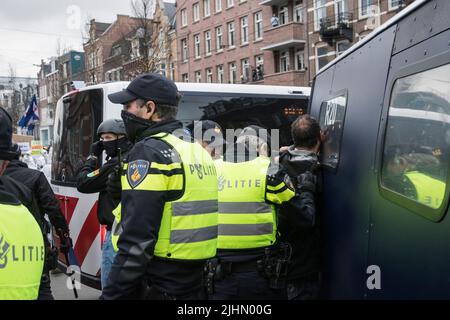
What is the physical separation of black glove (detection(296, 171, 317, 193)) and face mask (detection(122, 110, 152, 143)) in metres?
1.34

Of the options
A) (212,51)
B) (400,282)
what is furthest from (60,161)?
(212,51)

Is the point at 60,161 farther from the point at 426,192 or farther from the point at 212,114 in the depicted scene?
the point at 426,192

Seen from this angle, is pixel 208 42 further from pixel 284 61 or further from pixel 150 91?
pixel 150 91

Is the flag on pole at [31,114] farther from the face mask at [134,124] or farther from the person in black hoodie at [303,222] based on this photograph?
the face mask at [134,124]

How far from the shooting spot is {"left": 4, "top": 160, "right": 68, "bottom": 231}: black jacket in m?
4.17

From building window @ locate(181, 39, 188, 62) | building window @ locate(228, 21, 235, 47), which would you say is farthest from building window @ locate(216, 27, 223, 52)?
building window @ locate(181, 39, 188, 62)

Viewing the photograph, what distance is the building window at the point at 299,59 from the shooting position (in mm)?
33144

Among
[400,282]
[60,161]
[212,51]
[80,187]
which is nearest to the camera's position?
[400,282]

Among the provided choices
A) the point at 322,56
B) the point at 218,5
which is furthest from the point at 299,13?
the point at 218,5

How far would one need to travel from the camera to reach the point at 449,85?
1.85 m

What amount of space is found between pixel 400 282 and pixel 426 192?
421mm

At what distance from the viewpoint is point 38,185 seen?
14.2ft

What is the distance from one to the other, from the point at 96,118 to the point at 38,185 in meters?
1.69

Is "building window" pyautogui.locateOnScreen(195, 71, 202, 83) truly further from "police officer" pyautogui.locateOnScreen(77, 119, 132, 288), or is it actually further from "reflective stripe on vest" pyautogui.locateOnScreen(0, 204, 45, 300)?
"reflective stripe on vest" pyautogui.locateOnScreen(0, 204, 45, 300)
